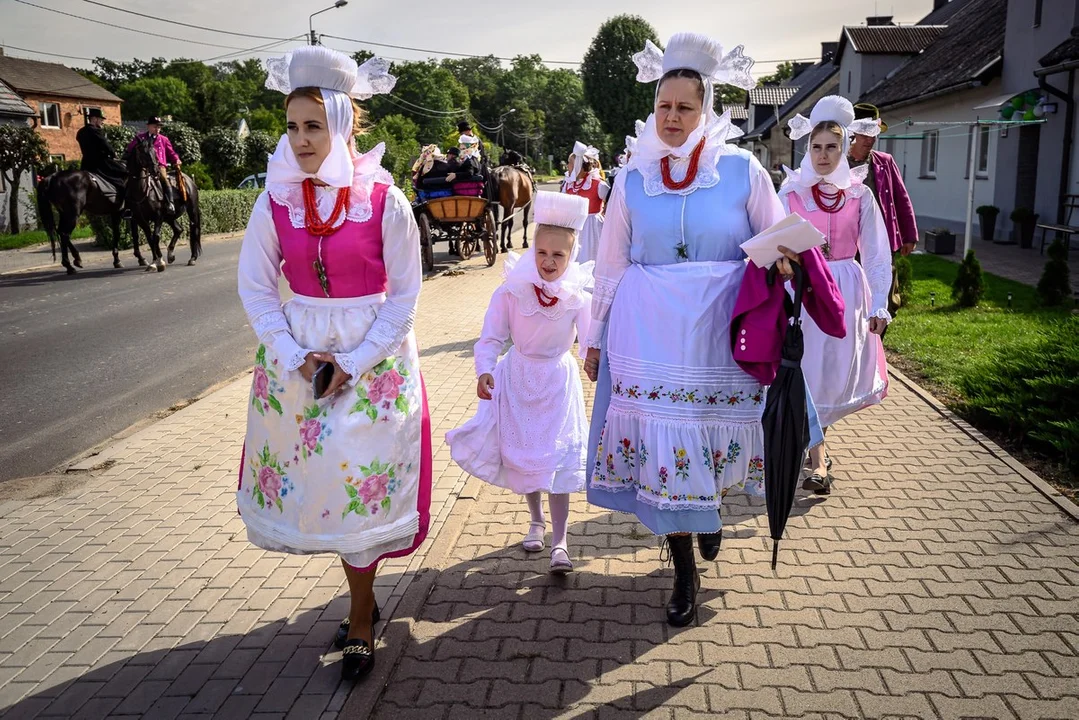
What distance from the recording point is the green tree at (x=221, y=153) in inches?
1604

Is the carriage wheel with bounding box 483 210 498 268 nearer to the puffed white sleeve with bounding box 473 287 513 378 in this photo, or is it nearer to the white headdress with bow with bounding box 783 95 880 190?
the white headdress with bow with bounding box 783 95 880 190

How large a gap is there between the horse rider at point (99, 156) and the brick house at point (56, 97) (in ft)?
122

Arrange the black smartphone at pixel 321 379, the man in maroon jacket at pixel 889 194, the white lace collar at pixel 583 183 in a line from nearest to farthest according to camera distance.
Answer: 1. the black smartphone at pixel 321 379
2. the man in maroon jacket at pixel 889 194
3. the white lace collar at pixel 583 183

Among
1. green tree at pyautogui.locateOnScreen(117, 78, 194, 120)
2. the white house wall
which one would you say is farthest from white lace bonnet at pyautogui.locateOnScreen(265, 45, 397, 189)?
green tree at pyautogui.locateOnScreen(117, 78, 194, 120)

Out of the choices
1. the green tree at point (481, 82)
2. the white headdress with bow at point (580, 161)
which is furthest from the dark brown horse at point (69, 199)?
the green tree at point (481, 82)

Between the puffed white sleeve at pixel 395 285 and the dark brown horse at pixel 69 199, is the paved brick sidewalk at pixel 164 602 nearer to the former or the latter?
the puffed white sleeve at pixel 395 285

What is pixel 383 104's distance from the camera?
82.1 m

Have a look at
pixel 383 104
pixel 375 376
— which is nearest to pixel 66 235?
pixel 375 376

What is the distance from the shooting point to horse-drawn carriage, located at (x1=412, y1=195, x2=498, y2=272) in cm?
1605

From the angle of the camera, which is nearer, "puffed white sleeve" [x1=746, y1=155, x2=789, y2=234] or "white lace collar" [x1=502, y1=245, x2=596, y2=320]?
"puffed white sleeve" [x1=746, y1=155, x2=789, y2=234]

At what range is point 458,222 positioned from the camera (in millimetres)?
16484

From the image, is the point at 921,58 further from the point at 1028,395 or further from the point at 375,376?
the point at 375,376

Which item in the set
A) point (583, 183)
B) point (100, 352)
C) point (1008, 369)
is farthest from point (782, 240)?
point (100, 352)

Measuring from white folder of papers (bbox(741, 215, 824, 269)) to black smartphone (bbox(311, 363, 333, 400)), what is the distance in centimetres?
161
